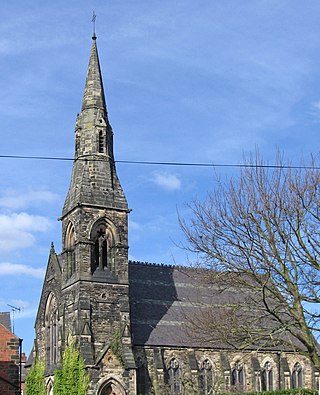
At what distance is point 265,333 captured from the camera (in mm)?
25109

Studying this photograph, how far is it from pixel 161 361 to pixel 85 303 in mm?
6460

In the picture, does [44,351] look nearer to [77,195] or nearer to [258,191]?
[77,195]

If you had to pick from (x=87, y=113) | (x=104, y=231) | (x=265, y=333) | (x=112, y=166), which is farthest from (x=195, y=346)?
(x=265, y=333)

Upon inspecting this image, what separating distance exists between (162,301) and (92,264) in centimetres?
687

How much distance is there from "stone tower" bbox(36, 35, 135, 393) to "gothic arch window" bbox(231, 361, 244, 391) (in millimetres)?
9521

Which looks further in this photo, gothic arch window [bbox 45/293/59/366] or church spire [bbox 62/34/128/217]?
gothic arch window [bbox 45/293/59/366]

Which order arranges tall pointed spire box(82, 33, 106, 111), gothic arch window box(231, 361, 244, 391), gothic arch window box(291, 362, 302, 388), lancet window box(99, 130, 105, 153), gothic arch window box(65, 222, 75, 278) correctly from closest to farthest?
1. gothic arch window box(65, 222, 75, 278)
2. lancet window box(99, 130, 105, 153)
3. gothic arch window box(231, 361, 244, 391)
4. tall pointed spire box(82, 33, 106, 111)
5. gothic arch window box(291, 362, 302, 388)

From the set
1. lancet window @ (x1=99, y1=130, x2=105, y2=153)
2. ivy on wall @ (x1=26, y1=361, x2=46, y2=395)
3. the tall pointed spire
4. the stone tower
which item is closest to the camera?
the stone tower

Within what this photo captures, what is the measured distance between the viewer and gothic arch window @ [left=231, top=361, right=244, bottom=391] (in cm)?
4975

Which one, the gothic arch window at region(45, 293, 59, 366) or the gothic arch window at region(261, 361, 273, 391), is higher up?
the gothic arch window at region(45, 293, 59, 366)

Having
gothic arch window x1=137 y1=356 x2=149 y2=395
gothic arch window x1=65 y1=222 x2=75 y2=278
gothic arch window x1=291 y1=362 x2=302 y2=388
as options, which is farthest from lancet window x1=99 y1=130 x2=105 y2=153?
gothic arch window x1=291 y1=362 x2=302 y2=388

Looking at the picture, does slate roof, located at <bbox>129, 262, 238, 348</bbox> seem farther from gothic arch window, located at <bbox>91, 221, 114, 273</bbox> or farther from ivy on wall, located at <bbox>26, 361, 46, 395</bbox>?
ivy on wall, located at <bbox>26, 361, 46, 395</bbox>

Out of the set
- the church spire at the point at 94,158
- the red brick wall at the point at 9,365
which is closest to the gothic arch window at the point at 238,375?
the church spire at the point at 94,158

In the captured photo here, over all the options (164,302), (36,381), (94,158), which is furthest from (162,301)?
(94,158)
